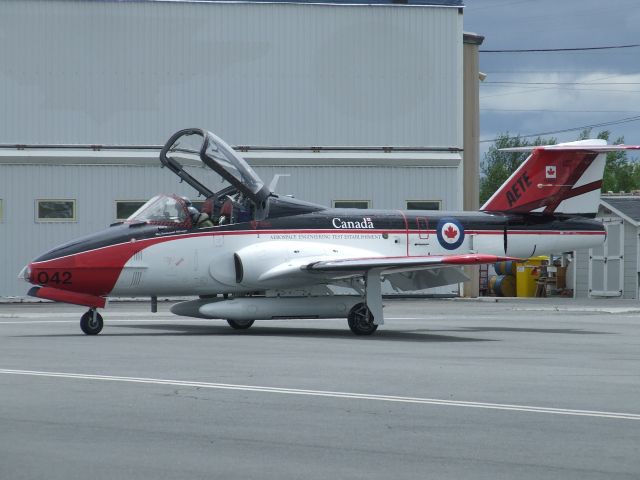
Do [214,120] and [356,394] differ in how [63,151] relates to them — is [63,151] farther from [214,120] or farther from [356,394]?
[356,394]

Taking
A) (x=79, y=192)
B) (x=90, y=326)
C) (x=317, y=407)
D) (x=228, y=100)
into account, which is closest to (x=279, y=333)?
(x=90, y=326)

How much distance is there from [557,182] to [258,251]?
5.96 metres

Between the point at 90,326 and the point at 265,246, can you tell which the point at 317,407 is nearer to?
the point at 90,326

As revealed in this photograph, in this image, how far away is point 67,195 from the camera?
104 feet

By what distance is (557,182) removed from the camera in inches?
829

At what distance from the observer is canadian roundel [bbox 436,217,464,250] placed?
1986cm

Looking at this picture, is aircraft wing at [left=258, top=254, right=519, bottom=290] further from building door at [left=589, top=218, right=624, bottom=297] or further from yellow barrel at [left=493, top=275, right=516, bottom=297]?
yellow barrel at [left=493, top=275, right=516, bottom=297]

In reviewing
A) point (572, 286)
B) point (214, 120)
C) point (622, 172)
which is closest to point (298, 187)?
point (214, 120)

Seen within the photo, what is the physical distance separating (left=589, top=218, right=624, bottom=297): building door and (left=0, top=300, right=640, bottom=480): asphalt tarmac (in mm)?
20877

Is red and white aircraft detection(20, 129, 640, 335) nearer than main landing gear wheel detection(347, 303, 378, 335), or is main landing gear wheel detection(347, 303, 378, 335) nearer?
red and white aircraft detection(20, 129, 640, 335)

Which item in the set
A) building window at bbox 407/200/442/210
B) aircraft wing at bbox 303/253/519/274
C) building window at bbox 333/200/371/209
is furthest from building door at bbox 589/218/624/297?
aircraft wing at bbox 303/253/519/274

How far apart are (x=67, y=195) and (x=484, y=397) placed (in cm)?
2330

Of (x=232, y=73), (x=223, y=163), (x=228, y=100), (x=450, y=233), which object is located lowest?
(x=450, y=233)

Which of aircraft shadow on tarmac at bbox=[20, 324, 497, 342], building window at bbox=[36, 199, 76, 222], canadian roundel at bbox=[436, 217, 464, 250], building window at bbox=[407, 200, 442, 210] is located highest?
building window at bbox=[407, 200, 442, 210]
